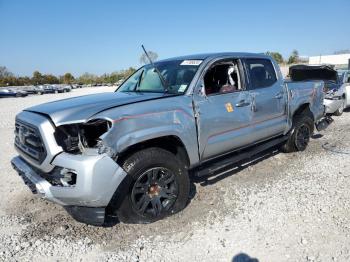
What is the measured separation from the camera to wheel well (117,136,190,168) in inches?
137

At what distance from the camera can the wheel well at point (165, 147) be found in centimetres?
349

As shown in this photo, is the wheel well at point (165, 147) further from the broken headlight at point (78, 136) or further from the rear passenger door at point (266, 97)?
the rear passenger door at point (266, 97)

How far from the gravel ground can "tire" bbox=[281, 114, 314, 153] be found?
3.22 ft

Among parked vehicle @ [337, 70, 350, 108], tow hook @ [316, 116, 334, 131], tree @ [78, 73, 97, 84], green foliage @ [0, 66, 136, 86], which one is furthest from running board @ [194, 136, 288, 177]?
tree @ [78, 73, 97, 84]

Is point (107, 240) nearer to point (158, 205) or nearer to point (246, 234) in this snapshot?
point (158, 205)

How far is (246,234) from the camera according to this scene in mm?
3469

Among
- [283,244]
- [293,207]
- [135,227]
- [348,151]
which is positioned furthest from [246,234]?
[348,151]

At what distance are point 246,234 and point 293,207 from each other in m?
0.93

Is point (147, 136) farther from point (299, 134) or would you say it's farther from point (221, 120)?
point (299, 134)

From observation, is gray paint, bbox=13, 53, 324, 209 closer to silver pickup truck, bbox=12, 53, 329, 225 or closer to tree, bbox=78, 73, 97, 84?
silver pickup truck, bbox=12, 53, 329, 225

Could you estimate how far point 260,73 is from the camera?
5234 millimetres

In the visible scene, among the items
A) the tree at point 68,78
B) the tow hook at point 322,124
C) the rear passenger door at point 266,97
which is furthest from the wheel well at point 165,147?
the tree at point 68,78

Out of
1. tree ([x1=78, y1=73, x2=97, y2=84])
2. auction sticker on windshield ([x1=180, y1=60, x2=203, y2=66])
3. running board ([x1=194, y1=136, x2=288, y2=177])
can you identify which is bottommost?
tree ([x1=78, y1=73, x2=97, y2=84])

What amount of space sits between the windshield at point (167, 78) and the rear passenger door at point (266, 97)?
3.43 ft
